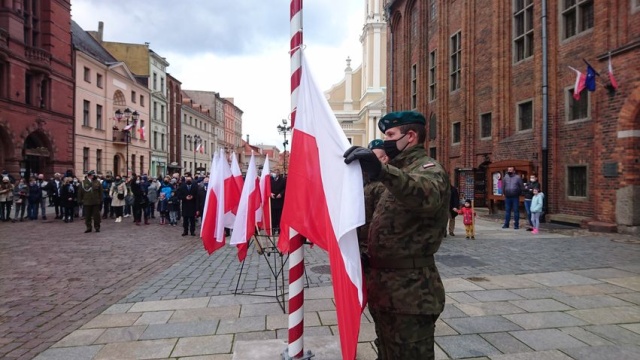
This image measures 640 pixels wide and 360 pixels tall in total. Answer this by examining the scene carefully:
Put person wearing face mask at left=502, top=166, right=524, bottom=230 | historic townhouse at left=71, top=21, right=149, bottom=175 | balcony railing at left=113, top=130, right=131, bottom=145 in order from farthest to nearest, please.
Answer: balcony railing at left=113, top=130, right=131, bottom=145, historic townhouse at left=71, top=21, right=149, bottom=175, person wearing face mask at left=502, top=166, right=524, bottom=230

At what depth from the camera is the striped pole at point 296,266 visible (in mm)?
3330

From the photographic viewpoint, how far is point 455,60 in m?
23.0

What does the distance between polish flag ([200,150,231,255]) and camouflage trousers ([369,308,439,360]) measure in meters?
4.60

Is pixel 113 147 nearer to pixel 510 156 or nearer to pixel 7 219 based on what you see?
pixel 7 219

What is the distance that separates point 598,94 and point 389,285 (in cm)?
1287

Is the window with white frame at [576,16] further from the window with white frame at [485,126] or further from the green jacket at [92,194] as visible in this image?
the green jacket at [92,194]

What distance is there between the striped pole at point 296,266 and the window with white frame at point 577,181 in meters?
13.2

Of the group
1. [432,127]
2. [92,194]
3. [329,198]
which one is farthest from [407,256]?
[432,127]

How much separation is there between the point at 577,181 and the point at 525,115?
3.81m

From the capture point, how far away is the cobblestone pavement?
5129 millimetres

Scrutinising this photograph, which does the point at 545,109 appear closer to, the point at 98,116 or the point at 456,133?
the point at 456,133

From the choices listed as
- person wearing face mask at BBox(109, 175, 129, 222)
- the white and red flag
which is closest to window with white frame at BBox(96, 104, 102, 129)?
person wearing face mask at BBox(109, 175, 129, 222)

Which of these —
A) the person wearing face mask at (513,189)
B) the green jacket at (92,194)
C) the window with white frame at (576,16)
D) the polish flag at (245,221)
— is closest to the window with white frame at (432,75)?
the window with white frame at (576,16)

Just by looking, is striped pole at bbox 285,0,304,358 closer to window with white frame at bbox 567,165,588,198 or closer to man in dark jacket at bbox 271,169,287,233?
man in dark jacket at bbox 271,169,287,233
